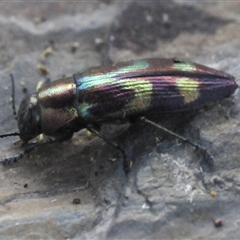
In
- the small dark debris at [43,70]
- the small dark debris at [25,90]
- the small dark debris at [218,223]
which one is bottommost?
the small dark debris at [218,223]

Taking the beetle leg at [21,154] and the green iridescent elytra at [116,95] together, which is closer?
the green iridescent elytra at [116,95]

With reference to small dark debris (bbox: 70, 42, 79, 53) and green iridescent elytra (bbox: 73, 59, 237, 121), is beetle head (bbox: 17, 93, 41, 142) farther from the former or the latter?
small dark debris (bbox: 70, 42, 79, 53)

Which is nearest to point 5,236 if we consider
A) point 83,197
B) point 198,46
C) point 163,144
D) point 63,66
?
point 83,197

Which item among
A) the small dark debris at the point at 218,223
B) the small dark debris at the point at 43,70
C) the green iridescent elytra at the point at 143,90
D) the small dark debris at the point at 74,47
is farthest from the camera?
the small dark debris at the point at 74,47

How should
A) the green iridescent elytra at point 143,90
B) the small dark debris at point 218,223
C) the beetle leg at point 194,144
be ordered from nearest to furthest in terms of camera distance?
1. the small dark debris at point 218,223
2. the beetle leg at point 194,144
3. the green iridescent elytra at point 143,90

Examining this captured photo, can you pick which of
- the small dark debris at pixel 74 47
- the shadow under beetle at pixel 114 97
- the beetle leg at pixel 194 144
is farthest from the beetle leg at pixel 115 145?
the small dark debris at pixel 74 47

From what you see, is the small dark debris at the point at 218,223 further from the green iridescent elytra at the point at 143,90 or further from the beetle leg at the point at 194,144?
the green iridescent elytra at the point at 143,90

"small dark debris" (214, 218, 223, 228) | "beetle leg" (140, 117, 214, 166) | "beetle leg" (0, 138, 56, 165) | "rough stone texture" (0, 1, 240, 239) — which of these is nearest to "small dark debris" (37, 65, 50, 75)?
"rough stone texture" (0, 1, 240, 239)

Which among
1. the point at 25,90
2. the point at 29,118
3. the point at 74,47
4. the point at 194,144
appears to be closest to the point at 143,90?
the point at 194,144
